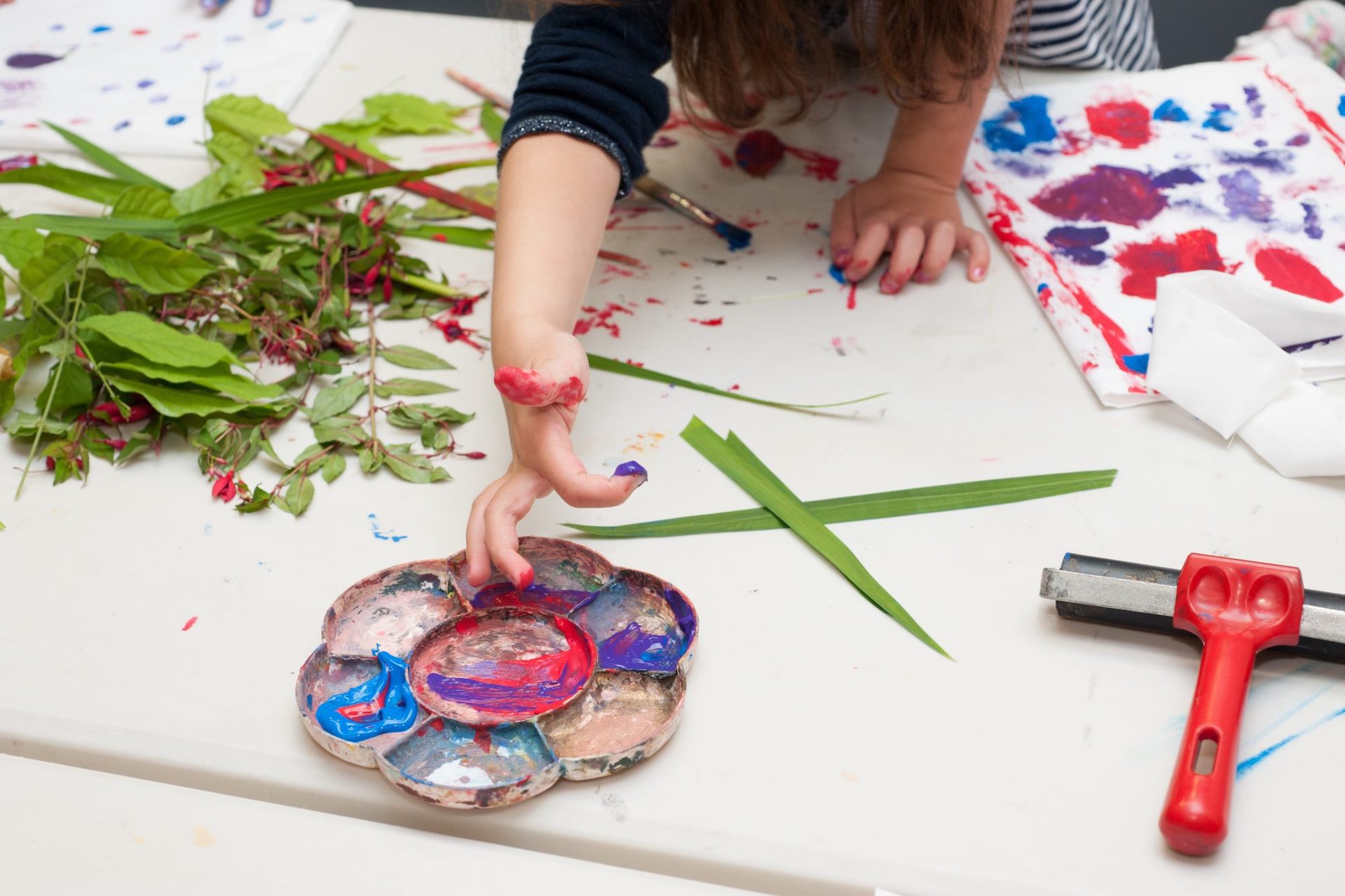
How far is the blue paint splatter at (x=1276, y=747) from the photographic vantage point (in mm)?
527

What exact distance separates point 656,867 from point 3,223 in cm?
62

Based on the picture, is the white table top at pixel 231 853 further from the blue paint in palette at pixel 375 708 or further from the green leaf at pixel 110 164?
the green leaf at pixel 110 164

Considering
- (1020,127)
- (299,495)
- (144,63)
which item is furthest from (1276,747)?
(144,63)

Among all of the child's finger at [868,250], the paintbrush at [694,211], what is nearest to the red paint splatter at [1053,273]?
the child's finger at [868,250]

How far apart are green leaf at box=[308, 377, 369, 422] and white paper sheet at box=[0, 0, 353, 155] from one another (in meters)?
0.40

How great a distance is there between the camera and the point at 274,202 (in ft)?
2.76

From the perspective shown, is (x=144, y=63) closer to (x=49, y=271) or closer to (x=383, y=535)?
(x=49, y=271)

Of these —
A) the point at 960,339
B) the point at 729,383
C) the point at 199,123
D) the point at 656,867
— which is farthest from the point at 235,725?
the point at 199,123

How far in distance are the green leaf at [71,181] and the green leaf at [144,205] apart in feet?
0.19

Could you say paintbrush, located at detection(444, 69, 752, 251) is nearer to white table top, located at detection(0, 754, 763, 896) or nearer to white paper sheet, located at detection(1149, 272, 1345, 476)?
white paper sheet, located at detection(1149, 272, 1345, 476)

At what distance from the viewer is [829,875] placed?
487 mm

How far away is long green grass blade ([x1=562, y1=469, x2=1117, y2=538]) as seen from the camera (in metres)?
0.66

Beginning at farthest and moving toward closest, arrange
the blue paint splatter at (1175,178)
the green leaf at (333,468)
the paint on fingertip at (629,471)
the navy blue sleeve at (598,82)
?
the blue paint splatter at (1175,178)
the navy blue sleeve at (598,82)
the green leaf at (333,468)
the paint on fingertip at (629,471)

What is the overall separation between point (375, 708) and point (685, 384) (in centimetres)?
33
